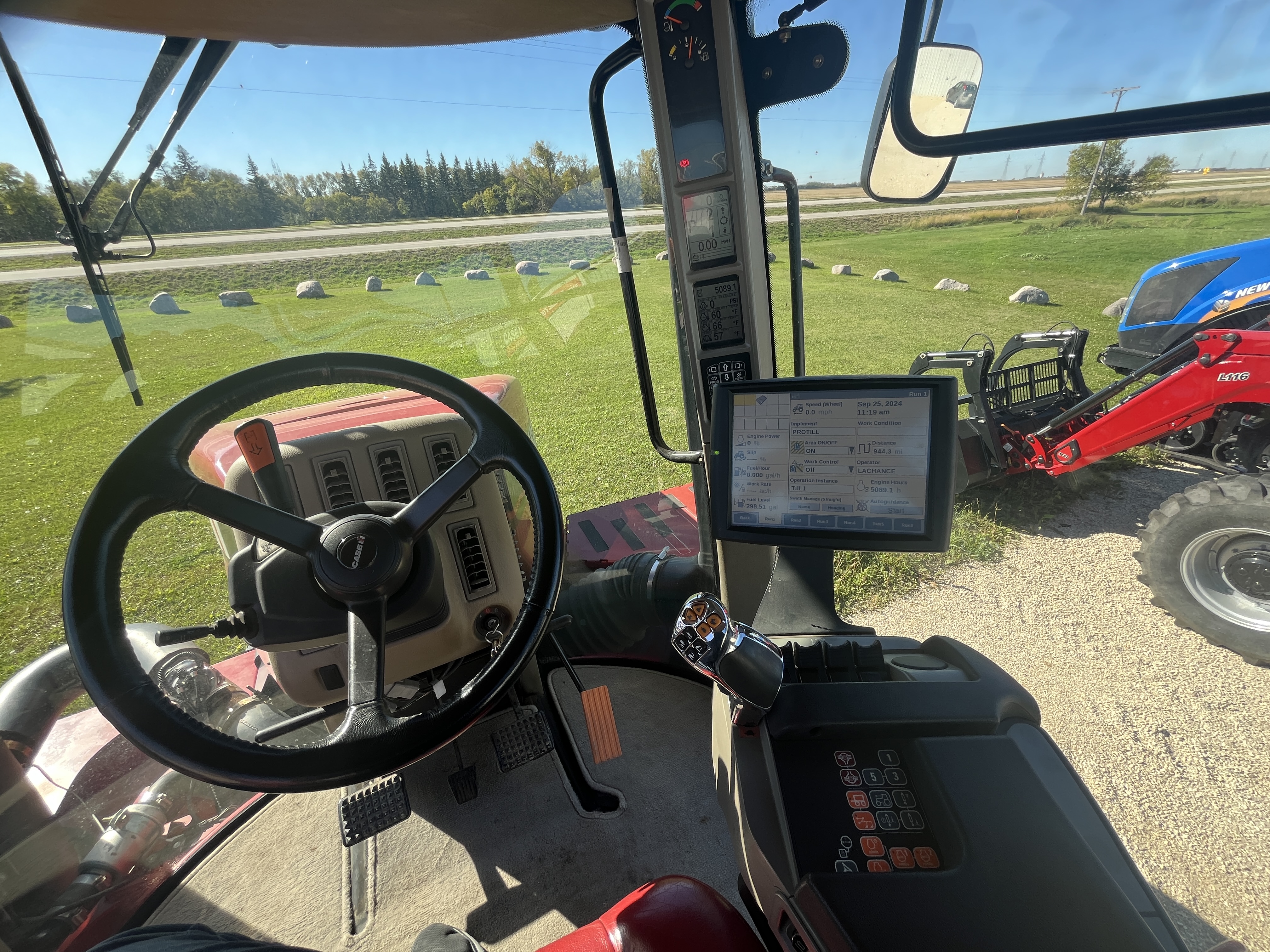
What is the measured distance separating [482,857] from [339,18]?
1933 millimetres

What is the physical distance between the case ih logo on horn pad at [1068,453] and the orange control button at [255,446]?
3.33 m

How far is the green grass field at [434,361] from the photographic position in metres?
1.29

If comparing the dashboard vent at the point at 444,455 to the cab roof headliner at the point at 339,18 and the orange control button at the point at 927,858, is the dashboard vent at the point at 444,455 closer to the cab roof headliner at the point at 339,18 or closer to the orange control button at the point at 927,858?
the cab roof headliner at the point at 339,18

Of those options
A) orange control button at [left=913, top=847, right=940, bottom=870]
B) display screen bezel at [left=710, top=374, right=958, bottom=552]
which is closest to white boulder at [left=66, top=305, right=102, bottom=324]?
display screen bezel at [left=710, top=374, right=958, bottom=552]

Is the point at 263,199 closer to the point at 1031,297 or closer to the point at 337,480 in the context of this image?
the point at 337,480

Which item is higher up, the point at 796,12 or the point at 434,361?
the point at 796,12

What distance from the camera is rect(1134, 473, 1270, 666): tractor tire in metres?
2.10

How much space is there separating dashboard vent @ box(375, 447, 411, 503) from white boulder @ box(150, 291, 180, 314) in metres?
0.69

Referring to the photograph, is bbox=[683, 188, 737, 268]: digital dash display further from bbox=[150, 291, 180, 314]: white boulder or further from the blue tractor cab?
the blue tractor cab

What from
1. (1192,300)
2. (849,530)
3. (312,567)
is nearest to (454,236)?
(312,567)

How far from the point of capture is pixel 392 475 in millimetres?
1319

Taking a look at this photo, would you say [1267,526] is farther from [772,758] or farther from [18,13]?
[18,13]

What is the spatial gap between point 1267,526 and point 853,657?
83.2 inches

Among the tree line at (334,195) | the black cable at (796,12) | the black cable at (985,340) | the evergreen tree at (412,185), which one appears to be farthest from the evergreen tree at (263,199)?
the black cable at (985,340)
